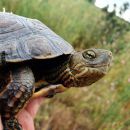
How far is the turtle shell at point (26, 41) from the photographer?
1807mm

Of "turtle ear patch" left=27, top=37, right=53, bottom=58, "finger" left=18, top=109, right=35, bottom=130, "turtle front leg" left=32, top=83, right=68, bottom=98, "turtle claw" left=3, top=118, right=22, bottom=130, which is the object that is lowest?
"finger" left=18, top=109, right=35, bottom=130

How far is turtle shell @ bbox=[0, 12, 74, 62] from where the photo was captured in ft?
5.93

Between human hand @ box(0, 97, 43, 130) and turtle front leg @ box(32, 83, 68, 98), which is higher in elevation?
turtle front leg @ box(32, 83, 68, 98)

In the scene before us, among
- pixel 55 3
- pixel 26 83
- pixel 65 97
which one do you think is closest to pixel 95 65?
pixel 26 83

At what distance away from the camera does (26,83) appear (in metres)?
1.73

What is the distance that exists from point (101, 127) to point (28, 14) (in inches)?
49.9

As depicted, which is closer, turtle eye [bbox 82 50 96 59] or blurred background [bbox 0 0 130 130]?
turtle eye [bbox 82 50 96 59]

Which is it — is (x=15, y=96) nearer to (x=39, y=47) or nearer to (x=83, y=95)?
(x=39, y=47)

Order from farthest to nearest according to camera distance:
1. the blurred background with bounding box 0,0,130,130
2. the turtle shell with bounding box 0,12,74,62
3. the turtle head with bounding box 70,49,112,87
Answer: the blurred background with bounding box 0,0,130,130 → the turtle head with bounding box 70,49,112,87 → the turtle shell with bounding box 0,12,74,62

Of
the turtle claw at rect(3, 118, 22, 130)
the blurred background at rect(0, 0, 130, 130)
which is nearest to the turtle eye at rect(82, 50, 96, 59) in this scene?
the turtle claw at rect(3, 118, 22, 130)

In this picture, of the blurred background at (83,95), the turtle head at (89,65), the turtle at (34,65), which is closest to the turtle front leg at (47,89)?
the turtle at (34,65)

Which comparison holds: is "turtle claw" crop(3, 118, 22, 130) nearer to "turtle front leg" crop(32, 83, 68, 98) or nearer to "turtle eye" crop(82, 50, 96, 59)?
"turtle front leg" crop(32, 83, 68, 98)

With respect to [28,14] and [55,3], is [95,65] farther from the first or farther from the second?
[55,3]

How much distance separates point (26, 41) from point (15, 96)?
0.90 ft
